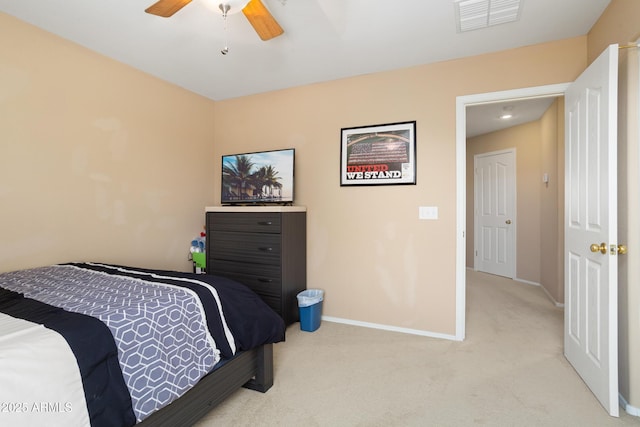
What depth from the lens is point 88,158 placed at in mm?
2643

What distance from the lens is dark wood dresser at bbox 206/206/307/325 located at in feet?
9.69

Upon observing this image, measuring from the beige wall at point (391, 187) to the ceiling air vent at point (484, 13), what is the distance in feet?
1.61

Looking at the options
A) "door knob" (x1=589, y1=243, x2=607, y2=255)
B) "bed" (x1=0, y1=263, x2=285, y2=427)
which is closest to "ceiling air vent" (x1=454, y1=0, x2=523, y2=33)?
"door knob" (x1=589, y1=243, x2=607, y2=255)

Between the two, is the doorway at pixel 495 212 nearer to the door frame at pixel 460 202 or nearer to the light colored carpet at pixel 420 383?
the light colored carpet at pixel 420 383

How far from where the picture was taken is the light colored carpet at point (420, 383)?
1.75 meters

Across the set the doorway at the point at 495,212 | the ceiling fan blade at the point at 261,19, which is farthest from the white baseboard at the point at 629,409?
the doorway at the point at 495,212

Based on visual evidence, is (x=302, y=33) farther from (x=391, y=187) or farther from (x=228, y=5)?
(x=391, y=187)

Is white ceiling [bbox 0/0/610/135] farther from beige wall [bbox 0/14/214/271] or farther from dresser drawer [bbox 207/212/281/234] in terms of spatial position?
dresser drawer [bbox 207/212/281/234]

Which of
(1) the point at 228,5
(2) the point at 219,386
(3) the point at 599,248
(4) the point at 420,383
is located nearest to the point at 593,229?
(3) the point at 599,248

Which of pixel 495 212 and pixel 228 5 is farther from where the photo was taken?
pixel 495 212

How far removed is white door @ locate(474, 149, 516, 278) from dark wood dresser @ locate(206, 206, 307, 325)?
12.2 ft

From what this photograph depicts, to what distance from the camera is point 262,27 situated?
1.93 meters

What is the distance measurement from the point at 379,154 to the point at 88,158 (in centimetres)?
248

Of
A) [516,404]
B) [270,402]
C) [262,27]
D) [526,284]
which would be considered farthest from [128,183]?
[526,284]
